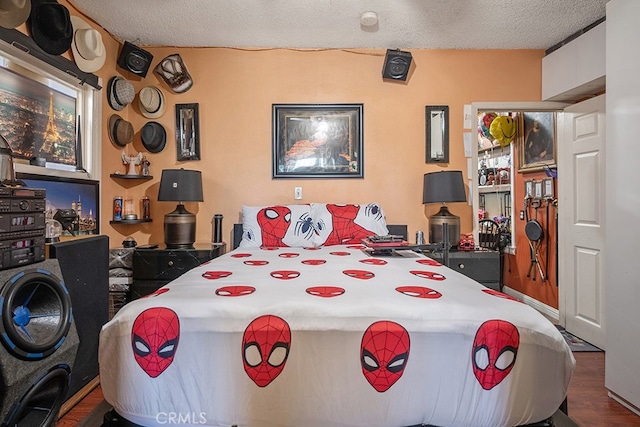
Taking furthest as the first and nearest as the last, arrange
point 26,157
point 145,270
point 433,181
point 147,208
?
point 147,208
point 433,181
point 145,270
point 26,157

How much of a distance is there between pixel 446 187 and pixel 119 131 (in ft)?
9.24

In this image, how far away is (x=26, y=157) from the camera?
225cm

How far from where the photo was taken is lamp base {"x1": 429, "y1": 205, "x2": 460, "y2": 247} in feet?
10.2

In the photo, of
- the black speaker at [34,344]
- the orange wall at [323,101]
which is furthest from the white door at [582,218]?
the black speaker at [34,344]

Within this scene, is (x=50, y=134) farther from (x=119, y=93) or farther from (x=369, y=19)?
(x=369, y=19)

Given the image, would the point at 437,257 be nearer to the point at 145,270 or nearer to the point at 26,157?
the point at 145,270

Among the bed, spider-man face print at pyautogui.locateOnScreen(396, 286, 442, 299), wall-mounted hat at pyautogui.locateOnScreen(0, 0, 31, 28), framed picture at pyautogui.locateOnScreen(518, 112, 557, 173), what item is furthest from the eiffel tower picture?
framed picture at pyautogui.locateOnScreen(518, 112, 557, 173)

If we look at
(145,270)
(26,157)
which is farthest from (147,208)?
(26,157)

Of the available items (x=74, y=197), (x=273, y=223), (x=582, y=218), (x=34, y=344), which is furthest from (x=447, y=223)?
(x=74, y=197)

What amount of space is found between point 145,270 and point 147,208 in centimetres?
68

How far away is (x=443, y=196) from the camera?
303 cm

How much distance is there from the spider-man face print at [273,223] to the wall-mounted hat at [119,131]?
4.54ft

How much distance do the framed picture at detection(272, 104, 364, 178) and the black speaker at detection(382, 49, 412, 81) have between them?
400 millimetres

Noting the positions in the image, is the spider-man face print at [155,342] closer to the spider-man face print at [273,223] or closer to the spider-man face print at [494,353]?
the spider-man face print at [494,353]
